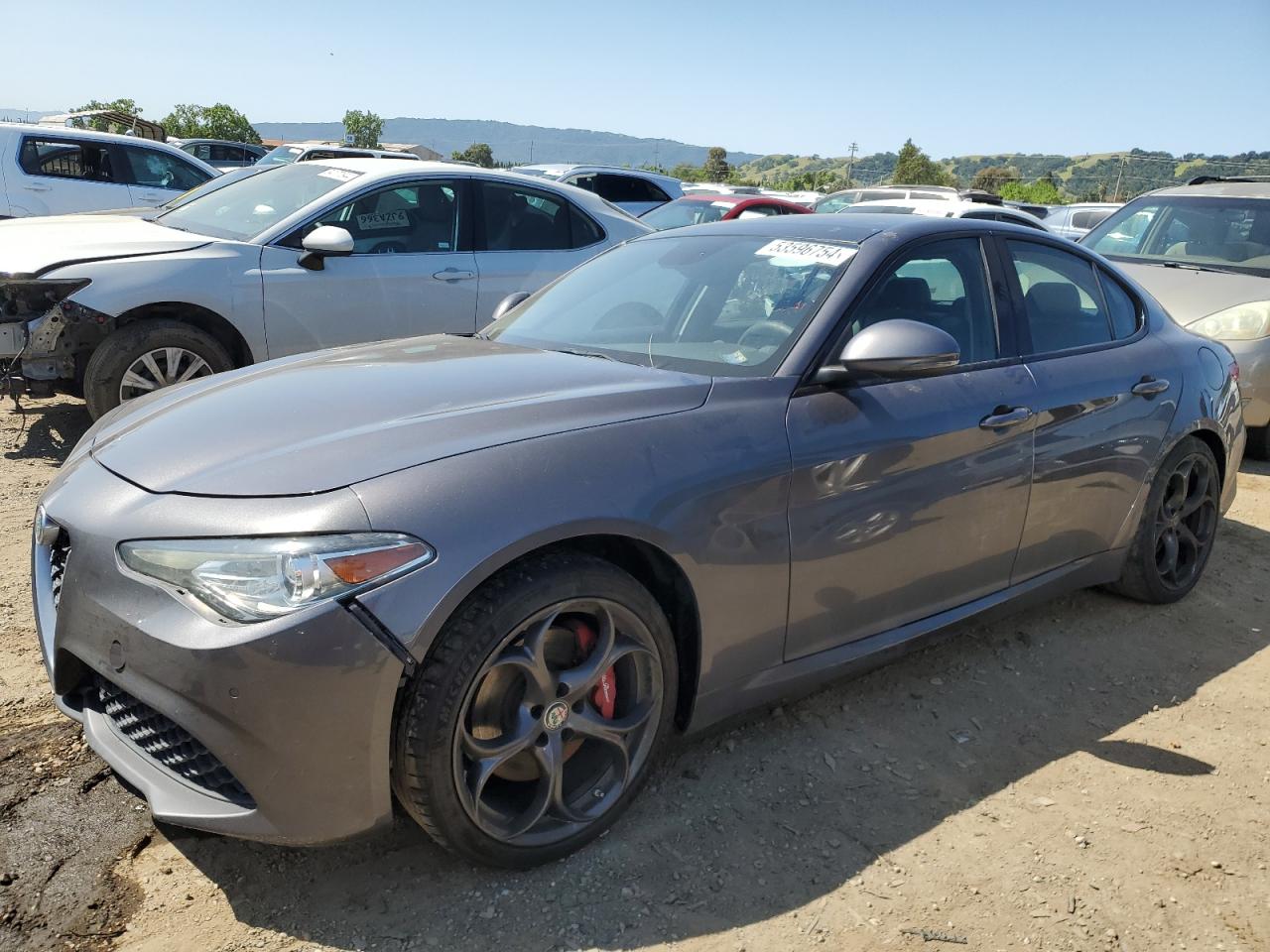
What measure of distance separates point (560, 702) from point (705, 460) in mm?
693

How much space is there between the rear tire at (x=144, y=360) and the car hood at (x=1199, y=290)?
5.55m

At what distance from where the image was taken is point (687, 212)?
1312cm

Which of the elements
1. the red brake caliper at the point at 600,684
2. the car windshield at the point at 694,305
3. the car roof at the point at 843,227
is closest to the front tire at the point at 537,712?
the red brake caliper at the point at 600,684

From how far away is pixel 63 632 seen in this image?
2297 mm

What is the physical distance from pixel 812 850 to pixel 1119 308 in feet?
8.43

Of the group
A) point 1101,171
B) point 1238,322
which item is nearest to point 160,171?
point 1238,322

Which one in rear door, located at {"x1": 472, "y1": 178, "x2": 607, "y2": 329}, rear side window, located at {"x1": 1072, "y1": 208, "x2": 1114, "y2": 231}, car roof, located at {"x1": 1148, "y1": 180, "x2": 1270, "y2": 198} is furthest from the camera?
rear side window, located at {"x1": 1072, "y1": 208, "x2": 1114, "y2": 231}

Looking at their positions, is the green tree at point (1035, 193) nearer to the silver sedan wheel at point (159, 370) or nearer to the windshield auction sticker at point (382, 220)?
the windshield auction sticker at point (382, 220)

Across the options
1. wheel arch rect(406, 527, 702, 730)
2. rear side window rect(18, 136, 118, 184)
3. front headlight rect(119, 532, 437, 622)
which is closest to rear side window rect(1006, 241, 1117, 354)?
wheel arch rect(406, 527, 702, 730)

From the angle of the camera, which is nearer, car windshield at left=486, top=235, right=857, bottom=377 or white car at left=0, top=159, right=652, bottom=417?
car windshield at left=486, top=235, right=857, bottom=377

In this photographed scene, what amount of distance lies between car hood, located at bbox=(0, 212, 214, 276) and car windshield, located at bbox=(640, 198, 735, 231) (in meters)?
7.53

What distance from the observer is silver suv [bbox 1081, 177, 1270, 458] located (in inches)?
253

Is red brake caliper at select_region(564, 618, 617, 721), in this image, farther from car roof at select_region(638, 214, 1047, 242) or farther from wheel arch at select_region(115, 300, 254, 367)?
wheel arch at select_region(115, 300, 254, 367)

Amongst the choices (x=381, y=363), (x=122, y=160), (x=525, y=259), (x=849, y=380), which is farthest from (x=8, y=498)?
(x=122, y=160)
